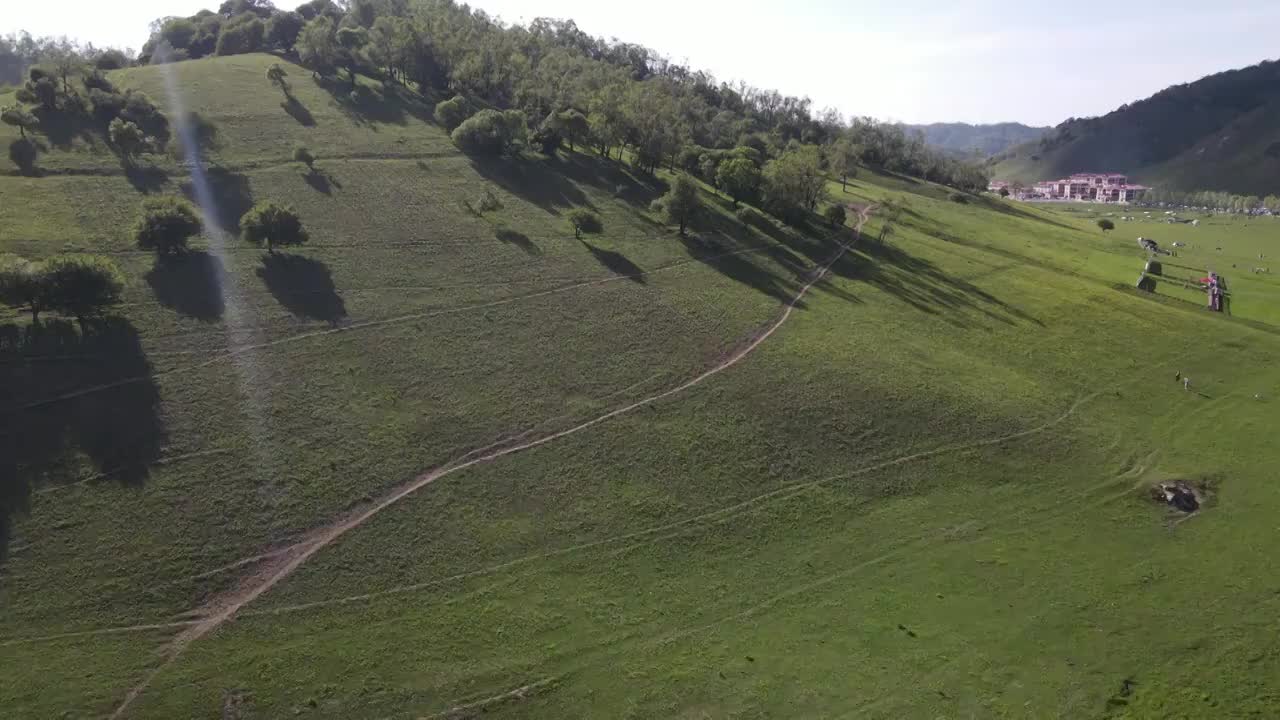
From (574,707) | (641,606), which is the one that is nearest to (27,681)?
(574,707)

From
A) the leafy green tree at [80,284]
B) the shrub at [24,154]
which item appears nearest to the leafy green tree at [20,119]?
the shrub at [24,154]

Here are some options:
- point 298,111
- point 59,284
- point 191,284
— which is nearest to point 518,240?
point 191,284

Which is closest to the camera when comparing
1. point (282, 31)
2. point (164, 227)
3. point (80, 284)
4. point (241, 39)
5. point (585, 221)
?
point (80, 284)

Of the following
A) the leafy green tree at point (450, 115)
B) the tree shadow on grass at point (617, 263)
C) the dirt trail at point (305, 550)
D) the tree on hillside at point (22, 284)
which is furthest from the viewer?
the leafy green tree at point (450, 115)

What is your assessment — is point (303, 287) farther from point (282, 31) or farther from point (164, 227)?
point (282, 31)

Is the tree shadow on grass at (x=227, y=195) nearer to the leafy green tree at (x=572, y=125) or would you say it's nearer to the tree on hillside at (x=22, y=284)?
the tree on hillside at (x=22, y=284)

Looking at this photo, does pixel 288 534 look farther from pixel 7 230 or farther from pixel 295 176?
pixel 295 176
